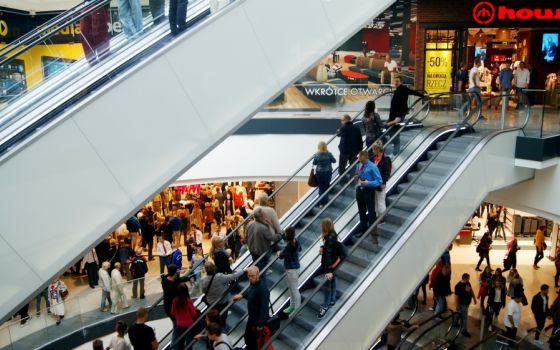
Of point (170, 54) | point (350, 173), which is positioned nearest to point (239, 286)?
point (350, 173)

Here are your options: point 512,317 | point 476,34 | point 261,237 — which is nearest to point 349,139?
point 261,237

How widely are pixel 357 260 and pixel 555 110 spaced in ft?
18.2

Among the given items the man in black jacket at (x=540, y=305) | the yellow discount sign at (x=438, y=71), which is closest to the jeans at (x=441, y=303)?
the man in black jacket at (x=540, y=305)

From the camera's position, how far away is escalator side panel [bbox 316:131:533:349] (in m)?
7.86

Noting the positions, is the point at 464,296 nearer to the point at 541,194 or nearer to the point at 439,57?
the point at 541,194

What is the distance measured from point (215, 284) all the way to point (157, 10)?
12.4ft

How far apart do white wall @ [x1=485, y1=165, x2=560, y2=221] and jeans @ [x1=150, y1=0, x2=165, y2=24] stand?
329 inches

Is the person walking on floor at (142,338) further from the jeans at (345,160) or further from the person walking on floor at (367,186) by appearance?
the jeans at (345,160)

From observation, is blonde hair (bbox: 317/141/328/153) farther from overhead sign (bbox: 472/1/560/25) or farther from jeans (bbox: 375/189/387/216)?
overhead sign (bbox: 472/1/560/25)

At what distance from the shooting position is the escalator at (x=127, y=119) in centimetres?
497

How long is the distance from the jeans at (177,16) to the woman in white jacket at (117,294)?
25.3 ft

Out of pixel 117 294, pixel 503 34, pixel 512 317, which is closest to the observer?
pixel 512 317

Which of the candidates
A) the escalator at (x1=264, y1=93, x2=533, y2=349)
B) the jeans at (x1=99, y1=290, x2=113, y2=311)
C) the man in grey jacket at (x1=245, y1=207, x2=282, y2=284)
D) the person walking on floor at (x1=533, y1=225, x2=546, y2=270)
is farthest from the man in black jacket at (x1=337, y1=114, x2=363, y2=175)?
the person walking on floor at (x1=533, y1=225, x2=546, y2=270)

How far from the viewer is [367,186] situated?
27.8 ft
